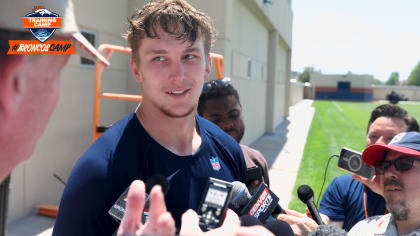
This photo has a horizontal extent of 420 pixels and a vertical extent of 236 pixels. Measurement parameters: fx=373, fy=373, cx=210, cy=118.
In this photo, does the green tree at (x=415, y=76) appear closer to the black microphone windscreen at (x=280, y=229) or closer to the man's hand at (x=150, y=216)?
the black microphone windscreen at (x=280, y=229)

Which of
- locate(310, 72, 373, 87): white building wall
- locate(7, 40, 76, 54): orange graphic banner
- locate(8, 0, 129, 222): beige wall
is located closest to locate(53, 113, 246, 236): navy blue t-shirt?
Answer: locate(7, 40, 76, 54): orange graphic banner

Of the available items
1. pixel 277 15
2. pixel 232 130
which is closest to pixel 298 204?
pixel 232 130

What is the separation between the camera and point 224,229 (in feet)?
2.88

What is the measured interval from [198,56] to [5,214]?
990 millimetres

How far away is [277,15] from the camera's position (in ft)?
51.8

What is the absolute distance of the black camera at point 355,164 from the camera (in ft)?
8.38

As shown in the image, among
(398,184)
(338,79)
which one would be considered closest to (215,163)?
(398,184)

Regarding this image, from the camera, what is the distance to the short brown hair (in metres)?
1.58

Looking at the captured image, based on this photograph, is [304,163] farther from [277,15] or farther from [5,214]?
[5,214]

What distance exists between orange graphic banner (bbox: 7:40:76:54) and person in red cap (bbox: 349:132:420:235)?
6.99 ft

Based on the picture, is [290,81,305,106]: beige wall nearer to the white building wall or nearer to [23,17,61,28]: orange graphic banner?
the white building wall

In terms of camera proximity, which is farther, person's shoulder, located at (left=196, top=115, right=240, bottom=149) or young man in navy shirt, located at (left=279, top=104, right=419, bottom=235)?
young man in navy shirt, located at (left=279, top=104, right=419, bottom=235)

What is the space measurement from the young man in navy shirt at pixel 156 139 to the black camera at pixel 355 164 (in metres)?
1.25

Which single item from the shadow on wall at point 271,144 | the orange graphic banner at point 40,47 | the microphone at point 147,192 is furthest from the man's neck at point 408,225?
the shadow on wall at point 271,144
